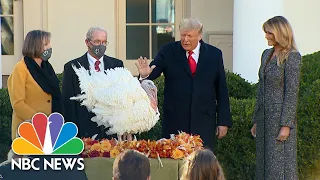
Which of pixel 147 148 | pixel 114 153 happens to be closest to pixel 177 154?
pixel 147 148

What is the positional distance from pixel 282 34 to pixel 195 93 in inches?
38.0

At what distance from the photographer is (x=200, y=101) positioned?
5.76m

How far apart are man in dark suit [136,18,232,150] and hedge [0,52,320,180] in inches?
37.6

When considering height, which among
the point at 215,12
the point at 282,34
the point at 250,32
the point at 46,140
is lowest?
the point at 46,140

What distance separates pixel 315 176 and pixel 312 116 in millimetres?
683

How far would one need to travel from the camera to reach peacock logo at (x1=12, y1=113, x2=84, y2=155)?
4.70m

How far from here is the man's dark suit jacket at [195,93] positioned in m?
5.75

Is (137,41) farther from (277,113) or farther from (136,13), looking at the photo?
(277,113)

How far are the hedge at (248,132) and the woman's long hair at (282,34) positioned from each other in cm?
120

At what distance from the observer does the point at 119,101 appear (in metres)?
4.83

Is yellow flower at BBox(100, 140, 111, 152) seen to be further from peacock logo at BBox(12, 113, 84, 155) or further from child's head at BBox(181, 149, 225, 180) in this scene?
child's head at BBox(181, 149, 225, 180)

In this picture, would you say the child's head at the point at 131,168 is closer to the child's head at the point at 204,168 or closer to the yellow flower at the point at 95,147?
the child's head at the point at 204,168

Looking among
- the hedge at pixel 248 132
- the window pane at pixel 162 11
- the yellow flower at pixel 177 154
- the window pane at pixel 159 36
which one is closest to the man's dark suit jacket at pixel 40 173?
the yellow flower at pixel 177 154

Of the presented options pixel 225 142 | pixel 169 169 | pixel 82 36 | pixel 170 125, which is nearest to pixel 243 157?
pixel 225 142
